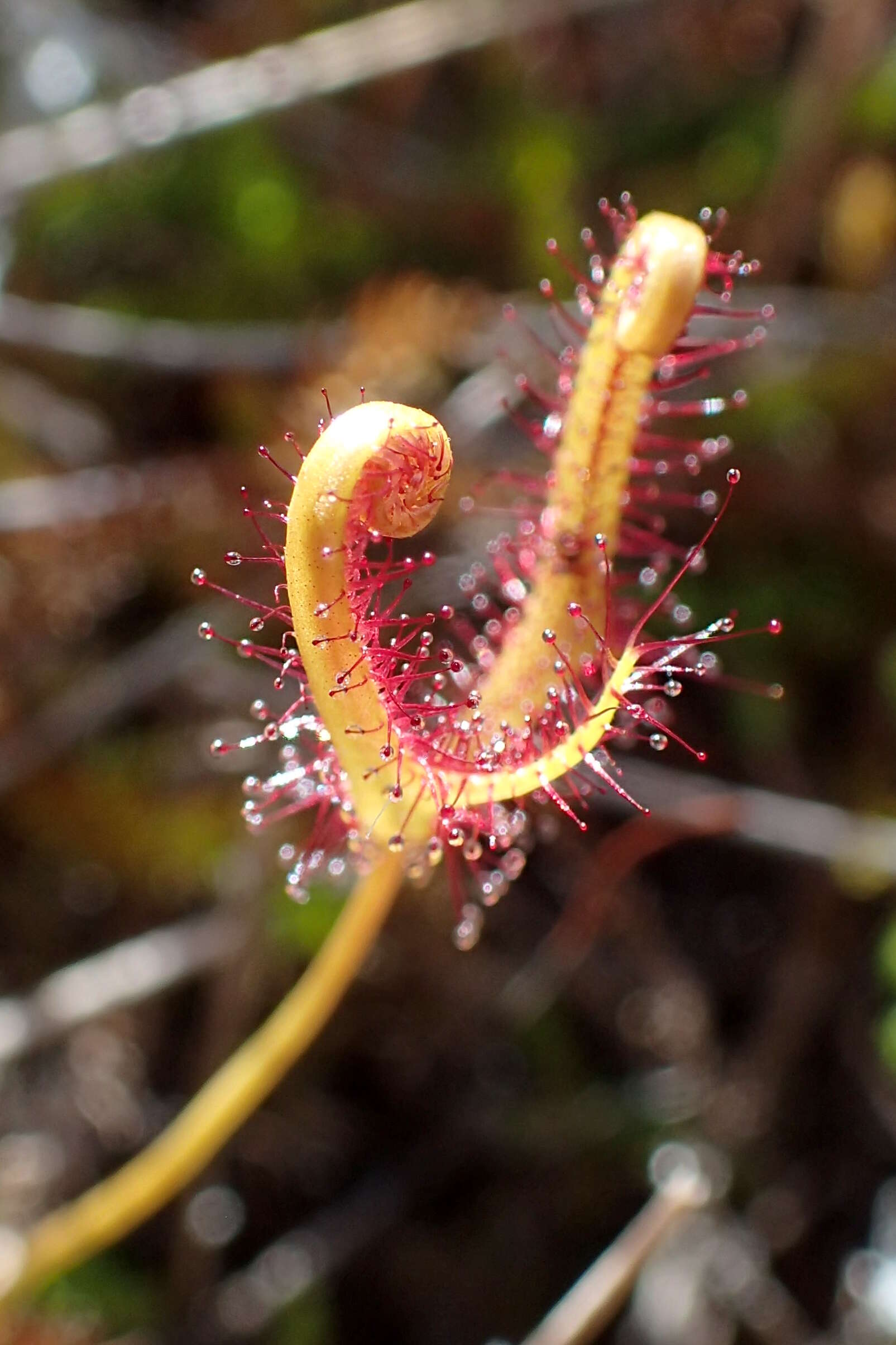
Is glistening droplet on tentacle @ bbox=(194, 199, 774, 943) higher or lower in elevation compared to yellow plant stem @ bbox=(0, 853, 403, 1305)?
higher

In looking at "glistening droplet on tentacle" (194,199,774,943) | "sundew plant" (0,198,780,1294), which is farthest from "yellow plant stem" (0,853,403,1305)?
"glistening droplet on tentacle" (194,199,774,943)

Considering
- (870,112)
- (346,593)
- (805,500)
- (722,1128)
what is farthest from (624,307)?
(870,112)

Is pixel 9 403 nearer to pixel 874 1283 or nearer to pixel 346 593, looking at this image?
pixel 346 593

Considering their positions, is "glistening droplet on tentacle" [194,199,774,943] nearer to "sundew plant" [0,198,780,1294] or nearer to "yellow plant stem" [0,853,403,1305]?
"sundew plant" [0,198,780,1294]

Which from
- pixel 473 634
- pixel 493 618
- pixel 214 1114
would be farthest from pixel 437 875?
pixel 493 618

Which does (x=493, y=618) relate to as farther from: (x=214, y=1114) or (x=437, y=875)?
(x=437, y=875)

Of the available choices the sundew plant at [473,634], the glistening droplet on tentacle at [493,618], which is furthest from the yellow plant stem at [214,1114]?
the glistening droplet on tentacle at [493,618]
